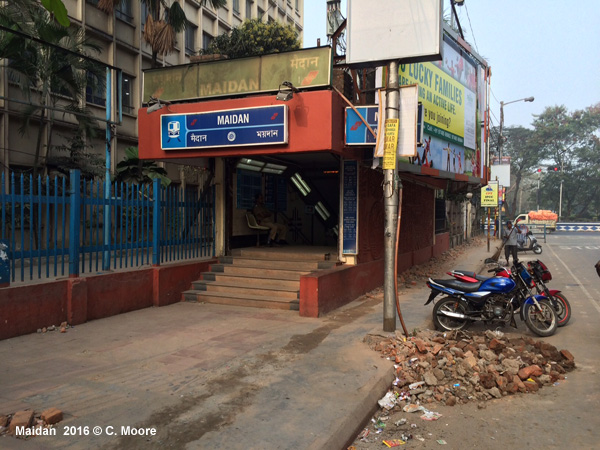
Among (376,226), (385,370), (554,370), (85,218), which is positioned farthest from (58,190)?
(554,370)

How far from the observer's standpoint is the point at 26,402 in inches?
165

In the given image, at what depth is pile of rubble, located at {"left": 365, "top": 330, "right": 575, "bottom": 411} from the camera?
479cm

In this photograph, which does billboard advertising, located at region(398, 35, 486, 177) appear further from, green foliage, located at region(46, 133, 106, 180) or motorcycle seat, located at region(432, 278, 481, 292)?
green foliage, located at region(46, 133, 106, 180)

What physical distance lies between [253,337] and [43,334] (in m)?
2.99

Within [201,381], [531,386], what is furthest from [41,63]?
[531,386]

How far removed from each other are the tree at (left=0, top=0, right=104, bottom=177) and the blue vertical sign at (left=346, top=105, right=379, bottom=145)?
20.0 feet

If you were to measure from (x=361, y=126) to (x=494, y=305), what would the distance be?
3.78 metres

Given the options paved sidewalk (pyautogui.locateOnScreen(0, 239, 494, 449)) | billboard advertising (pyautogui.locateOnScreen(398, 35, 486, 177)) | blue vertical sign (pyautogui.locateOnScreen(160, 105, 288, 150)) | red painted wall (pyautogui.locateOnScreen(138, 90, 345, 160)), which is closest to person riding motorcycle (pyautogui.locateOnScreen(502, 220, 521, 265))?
billboard advertising (pyautogui.locateOnScreen(398, 35, 486, 177))

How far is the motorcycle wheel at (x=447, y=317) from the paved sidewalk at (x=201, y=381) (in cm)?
45

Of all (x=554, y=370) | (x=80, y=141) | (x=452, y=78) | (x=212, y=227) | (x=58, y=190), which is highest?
(x=452, y=78)

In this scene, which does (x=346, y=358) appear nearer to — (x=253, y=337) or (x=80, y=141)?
(x=253, y=337)

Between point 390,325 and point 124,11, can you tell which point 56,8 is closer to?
point 390,325

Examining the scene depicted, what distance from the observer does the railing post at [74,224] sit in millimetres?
7137

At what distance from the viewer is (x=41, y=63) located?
39.5 ft
